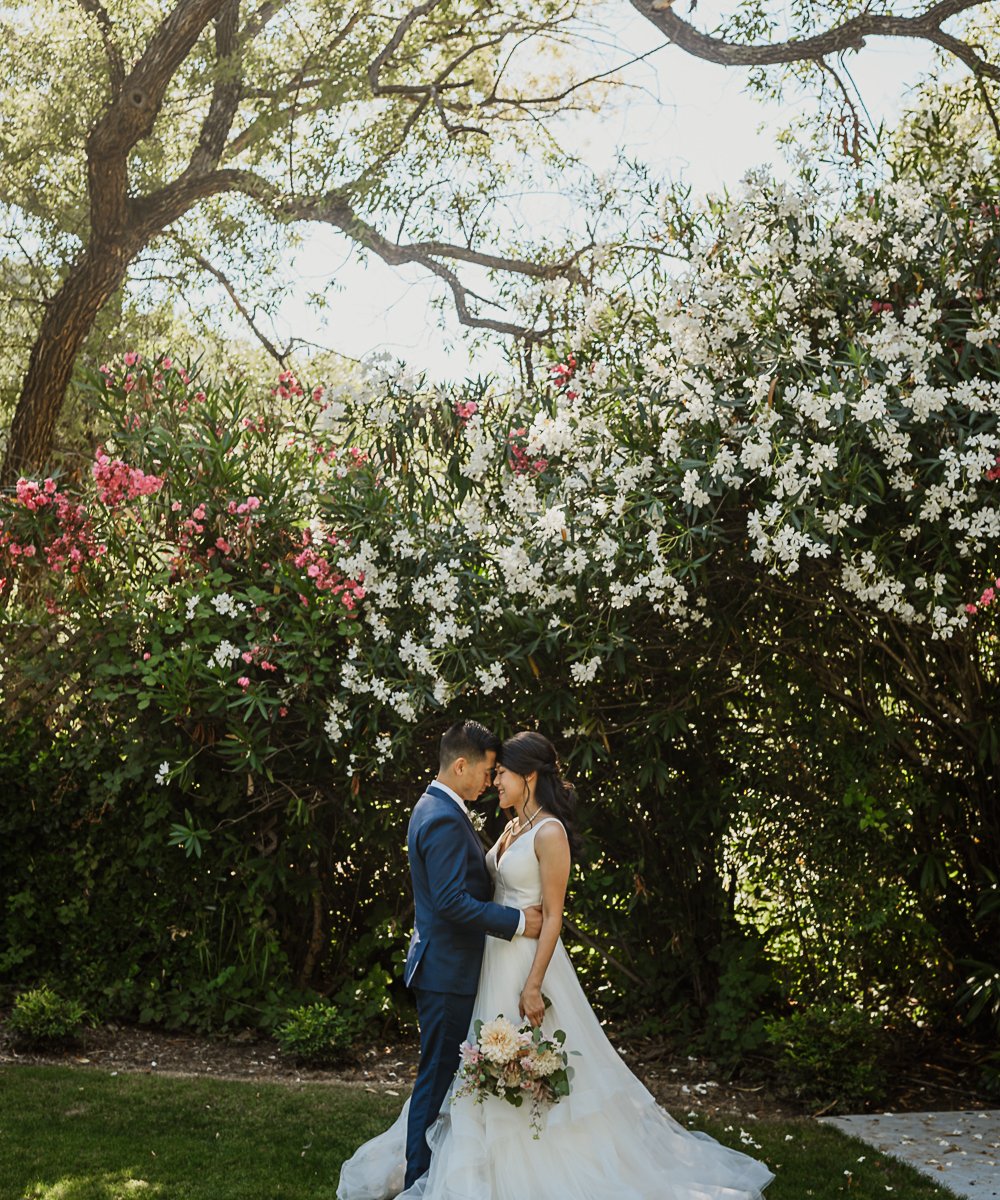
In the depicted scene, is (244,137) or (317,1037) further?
(244,137)

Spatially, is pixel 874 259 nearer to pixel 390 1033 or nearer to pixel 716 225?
pixel 716 225

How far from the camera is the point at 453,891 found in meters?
4.09

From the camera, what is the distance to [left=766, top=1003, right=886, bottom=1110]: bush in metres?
5.75

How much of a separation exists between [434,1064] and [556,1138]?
463 mm

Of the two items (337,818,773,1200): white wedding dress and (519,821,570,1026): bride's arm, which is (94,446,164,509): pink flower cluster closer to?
(337,818,773,1200): white wedding dress

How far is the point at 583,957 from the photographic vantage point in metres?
7.01

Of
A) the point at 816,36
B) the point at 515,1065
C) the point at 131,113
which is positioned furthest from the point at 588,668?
the point at 131,113

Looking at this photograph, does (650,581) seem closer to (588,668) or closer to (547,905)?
(588,668)

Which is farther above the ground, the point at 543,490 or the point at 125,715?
A: the point at 543,490

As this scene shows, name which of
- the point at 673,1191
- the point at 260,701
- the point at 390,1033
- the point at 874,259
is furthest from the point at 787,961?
the point at 874,259

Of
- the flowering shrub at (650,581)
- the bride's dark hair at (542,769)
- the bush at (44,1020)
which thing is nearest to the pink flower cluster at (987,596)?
the flowering shrub at (650,581)

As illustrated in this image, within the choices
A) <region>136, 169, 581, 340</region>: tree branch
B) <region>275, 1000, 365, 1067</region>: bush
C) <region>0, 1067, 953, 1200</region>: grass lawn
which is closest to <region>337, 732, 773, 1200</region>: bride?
<region>0, 1067, 953, 1200</region>: grass lawn

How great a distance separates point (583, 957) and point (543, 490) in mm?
2922

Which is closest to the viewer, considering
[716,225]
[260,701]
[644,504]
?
[644,504]
